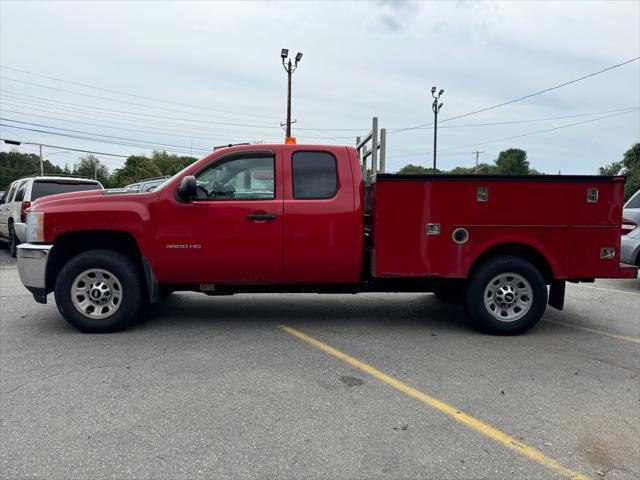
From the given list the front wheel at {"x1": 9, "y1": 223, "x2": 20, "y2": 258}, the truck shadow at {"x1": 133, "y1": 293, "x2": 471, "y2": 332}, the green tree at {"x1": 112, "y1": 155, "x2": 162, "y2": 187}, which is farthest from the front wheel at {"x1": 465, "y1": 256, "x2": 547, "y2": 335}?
the green tree at {"x1": 112, "y1": 155, "x2": 162, "y2": 187}

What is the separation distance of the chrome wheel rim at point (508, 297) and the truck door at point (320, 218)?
1.52 metres

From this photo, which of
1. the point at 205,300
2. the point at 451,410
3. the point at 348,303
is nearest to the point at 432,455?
the point at 451,410

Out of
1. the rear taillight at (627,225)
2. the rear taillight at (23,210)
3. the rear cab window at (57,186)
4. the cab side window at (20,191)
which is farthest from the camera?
the cab side window at (20,191)

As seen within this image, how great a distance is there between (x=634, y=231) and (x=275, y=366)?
7695 mm

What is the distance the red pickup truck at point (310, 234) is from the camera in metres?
5.29

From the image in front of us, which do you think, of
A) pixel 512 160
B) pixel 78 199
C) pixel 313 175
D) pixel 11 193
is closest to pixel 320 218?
pixel 313 175

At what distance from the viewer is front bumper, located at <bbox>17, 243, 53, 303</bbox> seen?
17.3 ft

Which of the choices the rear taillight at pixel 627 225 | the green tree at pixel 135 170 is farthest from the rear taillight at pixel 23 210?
the green tree at pixel 135 170

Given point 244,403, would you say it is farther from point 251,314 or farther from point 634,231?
point 634,231

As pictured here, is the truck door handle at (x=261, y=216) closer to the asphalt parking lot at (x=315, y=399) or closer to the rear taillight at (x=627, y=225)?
the asphalt parking lot at (x=315, y=399)

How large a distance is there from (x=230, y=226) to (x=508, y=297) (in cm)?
318

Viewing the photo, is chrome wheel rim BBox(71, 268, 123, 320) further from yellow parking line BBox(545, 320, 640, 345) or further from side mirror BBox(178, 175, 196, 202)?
yellow parking line BBox(545, 320, 640, 345)

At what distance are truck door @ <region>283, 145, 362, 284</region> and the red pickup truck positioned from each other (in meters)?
0.01

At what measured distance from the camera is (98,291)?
17.5 ft
